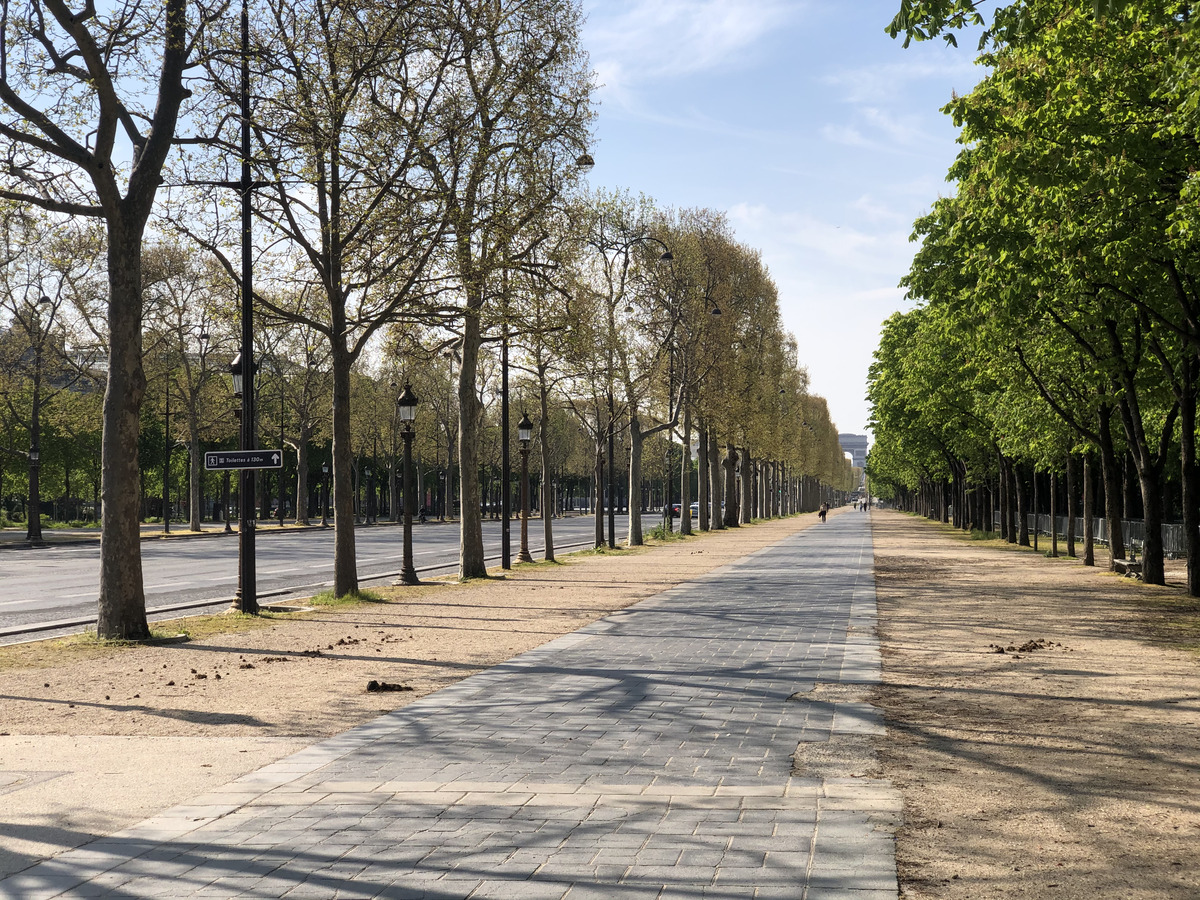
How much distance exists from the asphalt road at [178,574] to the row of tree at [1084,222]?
13711mm

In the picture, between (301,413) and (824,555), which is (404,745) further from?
(301,413)

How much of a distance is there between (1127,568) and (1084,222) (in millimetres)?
12445

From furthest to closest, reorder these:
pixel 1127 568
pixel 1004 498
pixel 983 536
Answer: pixel 983 536, pixel 1004 498, pixel 1127 568

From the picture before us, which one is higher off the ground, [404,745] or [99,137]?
[99,137]

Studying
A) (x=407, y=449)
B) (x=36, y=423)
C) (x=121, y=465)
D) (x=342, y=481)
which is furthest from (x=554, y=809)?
(x=36, y=423)

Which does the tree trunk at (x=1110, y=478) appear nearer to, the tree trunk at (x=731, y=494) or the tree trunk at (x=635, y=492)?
the tree trunk at (x=635, y=492)

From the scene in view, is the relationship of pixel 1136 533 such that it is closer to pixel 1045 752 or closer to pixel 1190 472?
pixel 1190 472

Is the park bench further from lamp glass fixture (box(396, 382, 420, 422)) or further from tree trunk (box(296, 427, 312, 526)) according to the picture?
tree trunk (box(296, 427, 312, 526))

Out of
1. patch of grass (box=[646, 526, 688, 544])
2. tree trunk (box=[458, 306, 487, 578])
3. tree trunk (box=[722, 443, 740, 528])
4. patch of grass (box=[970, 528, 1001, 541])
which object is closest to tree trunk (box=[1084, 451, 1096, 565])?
tree trunk (box=[458, 306, 487, 578])

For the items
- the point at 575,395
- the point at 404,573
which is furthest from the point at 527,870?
the point at 575,395

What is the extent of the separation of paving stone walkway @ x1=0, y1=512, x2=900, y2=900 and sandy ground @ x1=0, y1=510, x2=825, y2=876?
1.43 ft

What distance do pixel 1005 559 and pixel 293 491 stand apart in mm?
92364

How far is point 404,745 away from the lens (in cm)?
779

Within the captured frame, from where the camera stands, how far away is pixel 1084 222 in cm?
1602
